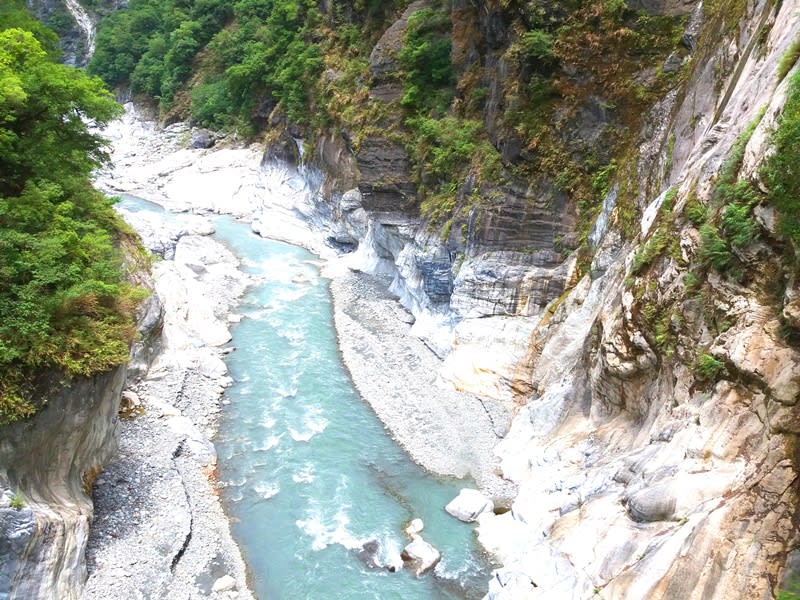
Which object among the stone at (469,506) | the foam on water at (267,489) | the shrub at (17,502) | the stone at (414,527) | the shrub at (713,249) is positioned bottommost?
the foam on water at (267,489)

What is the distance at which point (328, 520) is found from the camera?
1370 cm

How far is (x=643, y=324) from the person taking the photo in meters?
11.9

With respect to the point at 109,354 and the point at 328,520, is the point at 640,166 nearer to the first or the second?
the point at 328,520

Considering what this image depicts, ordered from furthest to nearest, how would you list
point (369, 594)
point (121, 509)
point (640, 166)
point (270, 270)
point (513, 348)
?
point (270, 270) < point (513, 348) < point (640, 166) < point (121, 509) < point (369, 594)

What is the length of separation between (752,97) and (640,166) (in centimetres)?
538

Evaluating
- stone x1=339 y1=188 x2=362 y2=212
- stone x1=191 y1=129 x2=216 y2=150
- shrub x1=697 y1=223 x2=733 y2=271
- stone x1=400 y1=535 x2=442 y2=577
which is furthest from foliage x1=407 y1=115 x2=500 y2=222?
stone x1=191 y1=129 x2=216 y2=150

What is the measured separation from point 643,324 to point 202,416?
12191mm

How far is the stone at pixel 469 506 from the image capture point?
13.9 metres

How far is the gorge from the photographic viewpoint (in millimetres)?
8680

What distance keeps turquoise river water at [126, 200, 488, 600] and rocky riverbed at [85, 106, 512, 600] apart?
1.67 ft

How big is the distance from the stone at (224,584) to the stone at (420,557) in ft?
11.5

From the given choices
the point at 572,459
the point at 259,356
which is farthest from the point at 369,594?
the point at 259,356

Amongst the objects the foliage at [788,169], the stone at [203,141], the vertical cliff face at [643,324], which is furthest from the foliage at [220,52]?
the foliage at [788,169]

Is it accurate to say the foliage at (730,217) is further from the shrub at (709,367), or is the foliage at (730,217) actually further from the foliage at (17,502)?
the foliage at (17,502)
